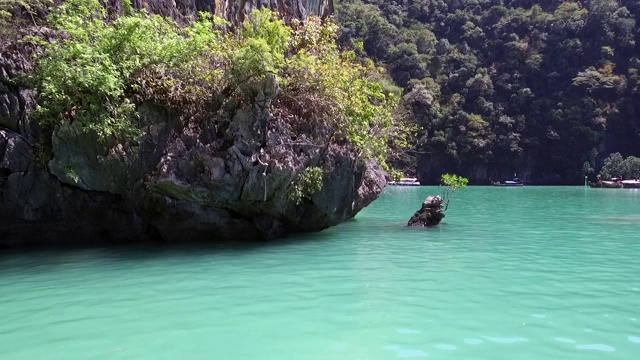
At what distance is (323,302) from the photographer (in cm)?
671

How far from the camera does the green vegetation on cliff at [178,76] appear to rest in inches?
430

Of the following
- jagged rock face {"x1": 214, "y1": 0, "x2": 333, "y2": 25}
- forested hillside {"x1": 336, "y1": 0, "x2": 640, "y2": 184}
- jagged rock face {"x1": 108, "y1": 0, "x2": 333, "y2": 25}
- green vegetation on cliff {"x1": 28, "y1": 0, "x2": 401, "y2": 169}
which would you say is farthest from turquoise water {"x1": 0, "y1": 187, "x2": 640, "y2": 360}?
forested hillside {"x1": 336, "y1": 0, "x2": 640, "y2": 184}

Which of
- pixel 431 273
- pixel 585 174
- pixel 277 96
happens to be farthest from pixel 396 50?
pixel 431 273

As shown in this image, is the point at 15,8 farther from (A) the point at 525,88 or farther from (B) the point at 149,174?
(A) the point at 525,88

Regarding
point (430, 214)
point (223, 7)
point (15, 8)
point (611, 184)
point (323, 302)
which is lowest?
point (323, 302)

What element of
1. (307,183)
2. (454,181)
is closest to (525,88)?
(454,181)

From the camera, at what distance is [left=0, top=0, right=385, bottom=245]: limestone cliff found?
11.5 m

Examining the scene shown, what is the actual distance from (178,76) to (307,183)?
3835 millimetres

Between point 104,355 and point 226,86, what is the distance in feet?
28.0

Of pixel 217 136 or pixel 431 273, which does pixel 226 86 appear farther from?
pixel 431 273

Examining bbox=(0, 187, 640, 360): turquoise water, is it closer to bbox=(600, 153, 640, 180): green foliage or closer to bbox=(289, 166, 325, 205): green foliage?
bbox=(289, 166, 325, 205): green foliage

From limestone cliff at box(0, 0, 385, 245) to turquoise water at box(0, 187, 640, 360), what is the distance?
118 cm

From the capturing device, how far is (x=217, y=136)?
12.4m

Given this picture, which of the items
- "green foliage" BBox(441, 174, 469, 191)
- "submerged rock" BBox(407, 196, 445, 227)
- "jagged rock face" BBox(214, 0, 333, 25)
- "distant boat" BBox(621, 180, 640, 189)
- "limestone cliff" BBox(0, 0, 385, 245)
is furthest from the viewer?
"distant boat" BBox(621, 180, 640, 189)
